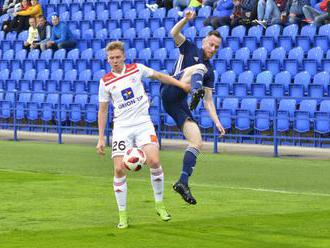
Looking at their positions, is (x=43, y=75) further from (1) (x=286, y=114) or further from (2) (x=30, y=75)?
(1) (x=286, y=114)

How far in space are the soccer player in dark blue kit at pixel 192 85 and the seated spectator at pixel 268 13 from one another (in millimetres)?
13881

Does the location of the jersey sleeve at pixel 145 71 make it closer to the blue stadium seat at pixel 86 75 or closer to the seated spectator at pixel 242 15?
the seated spectator at pixel 242 15

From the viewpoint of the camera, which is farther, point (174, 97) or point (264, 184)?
point (264, 184)

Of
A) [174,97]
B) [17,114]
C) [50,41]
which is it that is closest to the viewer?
[174,97]

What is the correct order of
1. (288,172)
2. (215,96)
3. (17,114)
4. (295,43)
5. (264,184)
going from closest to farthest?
(264,184) < (288,172) < (215,96) < (295,43) < (17,114)

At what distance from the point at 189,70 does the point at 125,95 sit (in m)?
1.81

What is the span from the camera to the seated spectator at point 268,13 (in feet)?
89.8

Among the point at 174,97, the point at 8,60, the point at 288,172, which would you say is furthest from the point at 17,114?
the point at 174,97

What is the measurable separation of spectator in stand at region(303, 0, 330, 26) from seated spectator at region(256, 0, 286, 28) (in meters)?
0.95

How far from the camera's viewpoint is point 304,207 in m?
13.7

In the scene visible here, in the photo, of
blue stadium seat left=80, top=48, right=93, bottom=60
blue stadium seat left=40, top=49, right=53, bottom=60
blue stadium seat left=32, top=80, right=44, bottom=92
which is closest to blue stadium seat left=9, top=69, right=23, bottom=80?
blue stadium seat left=40, top=49, right=53, bottom=60

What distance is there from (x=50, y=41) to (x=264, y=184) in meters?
17.6

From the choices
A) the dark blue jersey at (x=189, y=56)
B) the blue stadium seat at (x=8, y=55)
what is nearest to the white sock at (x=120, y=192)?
the dark blue jersey at (x=189, y=56)

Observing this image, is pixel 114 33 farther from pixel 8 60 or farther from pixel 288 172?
pixel 288 172
